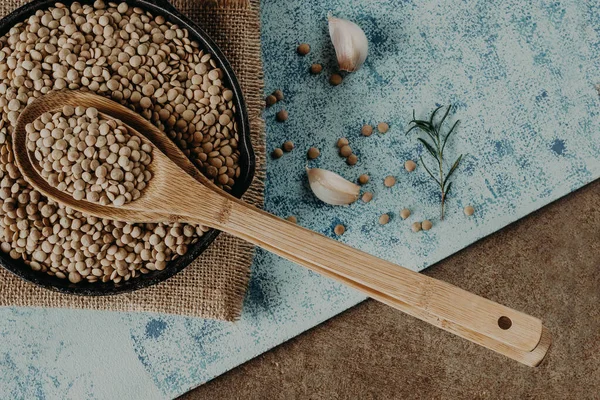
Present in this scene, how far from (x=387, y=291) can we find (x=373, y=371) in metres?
0.47

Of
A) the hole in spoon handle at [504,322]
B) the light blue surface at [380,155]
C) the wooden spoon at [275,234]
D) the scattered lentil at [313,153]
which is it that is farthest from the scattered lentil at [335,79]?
the hole in spoon handle at [504,322]

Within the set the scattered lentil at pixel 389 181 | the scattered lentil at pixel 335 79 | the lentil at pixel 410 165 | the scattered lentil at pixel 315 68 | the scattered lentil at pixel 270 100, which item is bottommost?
the scattered lentil at pixel 389 181

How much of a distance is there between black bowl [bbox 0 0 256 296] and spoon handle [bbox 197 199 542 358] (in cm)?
7

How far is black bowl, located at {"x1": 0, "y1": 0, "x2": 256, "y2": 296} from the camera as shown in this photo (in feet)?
3.04

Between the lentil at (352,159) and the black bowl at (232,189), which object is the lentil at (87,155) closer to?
the black bowl at (232,189)

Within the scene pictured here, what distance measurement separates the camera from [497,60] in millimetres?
1200

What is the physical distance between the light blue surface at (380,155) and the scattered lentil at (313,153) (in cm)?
2

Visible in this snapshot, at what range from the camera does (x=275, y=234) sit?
2.81 ft

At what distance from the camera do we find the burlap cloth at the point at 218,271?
106cm

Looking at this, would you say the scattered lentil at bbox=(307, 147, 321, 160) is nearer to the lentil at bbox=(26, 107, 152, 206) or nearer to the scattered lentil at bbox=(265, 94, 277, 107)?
the scattered lentil at bbox=(265, 94, 277, 107)

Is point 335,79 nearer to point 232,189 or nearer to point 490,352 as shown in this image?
point 232,189

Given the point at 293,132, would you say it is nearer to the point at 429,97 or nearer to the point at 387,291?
the point at 429,97

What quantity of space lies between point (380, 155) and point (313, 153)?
0.40 ft

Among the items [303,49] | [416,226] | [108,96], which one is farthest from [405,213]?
[108,96]
